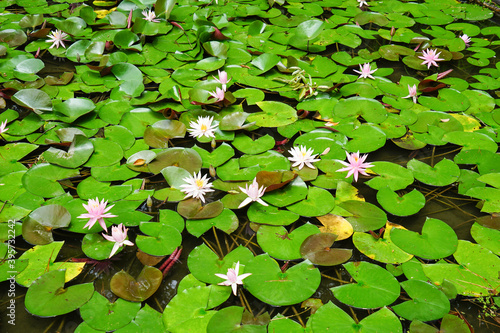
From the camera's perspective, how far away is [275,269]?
1.68 m

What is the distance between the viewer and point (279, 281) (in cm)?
163

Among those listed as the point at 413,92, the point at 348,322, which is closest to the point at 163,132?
the point at 348,322

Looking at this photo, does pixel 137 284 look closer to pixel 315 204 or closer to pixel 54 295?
pixel 54 295

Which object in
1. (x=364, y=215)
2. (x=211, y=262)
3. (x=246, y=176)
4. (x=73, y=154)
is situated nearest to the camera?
(x=211, y=262)

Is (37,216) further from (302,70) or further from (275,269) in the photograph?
(302,70)

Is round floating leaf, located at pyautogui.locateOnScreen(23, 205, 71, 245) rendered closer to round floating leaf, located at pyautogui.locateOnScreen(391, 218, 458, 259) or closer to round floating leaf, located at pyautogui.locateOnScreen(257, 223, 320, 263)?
round floating leaf, located at pyautogui.locateOnScreen(257, 223, 320, 263)

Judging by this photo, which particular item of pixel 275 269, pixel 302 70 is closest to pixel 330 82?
pixel 302 70

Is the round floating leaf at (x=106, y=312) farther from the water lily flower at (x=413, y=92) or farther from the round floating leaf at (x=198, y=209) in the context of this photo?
the water lily flower at (x=413, y=92)

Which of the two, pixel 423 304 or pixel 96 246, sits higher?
pixel 423 304

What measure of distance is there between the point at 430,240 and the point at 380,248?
264 millimetres

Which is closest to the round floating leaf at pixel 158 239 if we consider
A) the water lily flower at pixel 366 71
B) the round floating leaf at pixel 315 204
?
the round floating leaf at pixel 315 204

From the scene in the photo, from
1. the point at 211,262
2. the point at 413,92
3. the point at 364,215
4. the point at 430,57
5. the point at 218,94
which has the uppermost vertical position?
the point at 430,57

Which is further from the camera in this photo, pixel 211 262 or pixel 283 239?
pixel 283 239

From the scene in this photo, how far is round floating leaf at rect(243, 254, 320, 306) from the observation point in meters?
1.58
